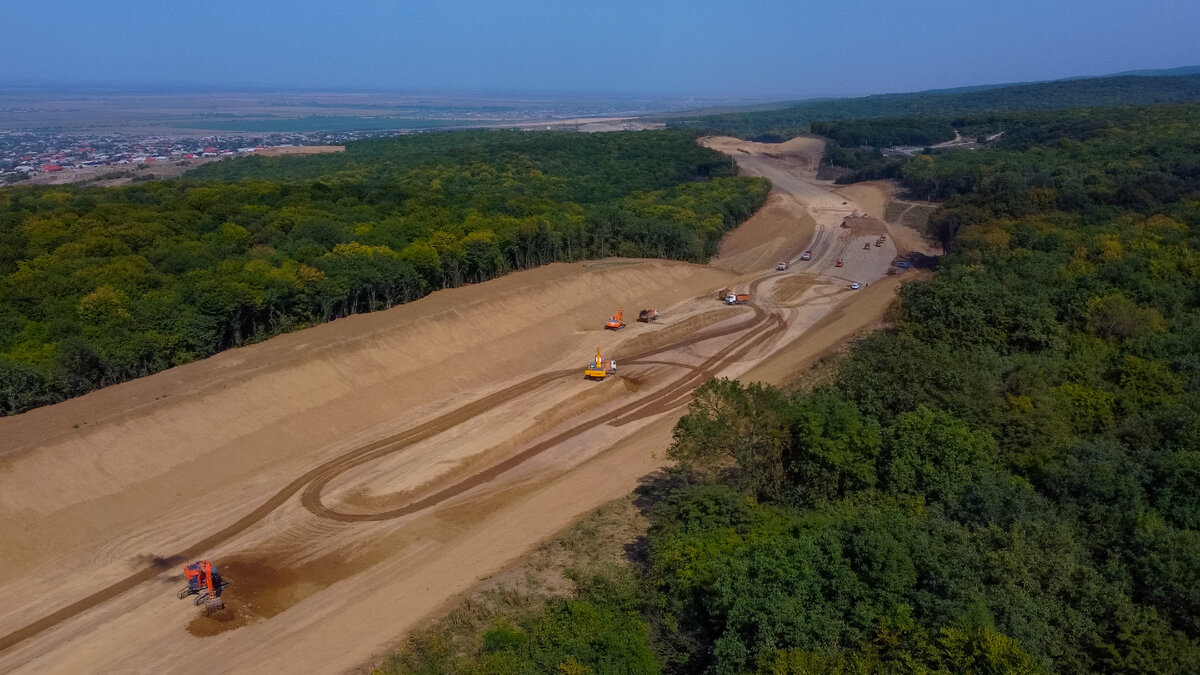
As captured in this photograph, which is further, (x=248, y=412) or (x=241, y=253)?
(x=241, y=253)

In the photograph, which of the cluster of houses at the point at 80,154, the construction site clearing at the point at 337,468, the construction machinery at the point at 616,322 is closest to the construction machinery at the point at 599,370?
the construction site clearing at the point at 337,468

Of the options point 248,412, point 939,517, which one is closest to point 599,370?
point 248,412

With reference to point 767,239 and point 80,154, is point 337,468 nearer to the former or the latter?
point 767,239

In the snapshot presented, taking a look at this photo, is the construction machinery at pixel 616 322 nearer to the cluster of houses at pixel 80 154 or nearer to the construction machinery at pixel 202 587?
the construction machinery at pixel 202 587

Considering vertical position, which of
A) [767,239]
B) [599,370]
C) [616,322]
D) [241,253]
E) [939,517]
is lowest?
[599,370]

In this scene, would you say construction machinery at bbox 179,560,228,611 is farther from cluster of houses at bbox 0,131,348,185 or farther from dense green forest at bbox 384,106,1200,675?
cluster of houses at bbox 0,131,348,185

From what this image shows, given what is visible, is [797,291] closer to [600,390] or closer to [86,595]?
[600,390]
